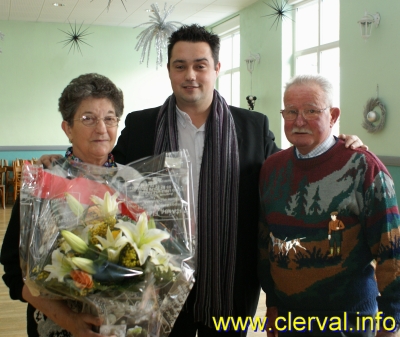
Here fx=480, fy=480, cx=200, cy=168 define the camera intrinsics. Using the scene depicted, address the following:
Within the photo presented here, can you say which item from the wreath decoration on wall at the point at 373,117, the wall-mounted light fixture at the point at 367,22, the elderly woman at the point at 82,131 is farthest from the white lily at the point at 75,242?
the wall-mounted light fixture at the point at 367,22

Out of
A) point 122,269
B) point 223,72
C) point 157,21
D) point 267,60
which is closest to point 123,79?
point 223,72

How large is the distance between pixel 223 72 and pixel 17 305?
903 centimetres

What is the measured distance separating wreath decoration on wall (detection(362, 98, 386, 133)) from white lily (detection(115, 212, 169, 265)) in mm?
6064

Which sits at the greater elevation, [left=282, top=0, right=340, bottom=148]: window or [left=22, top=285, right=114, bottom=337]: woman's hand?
[left=282, top=0, right=340, bottom=148]: window

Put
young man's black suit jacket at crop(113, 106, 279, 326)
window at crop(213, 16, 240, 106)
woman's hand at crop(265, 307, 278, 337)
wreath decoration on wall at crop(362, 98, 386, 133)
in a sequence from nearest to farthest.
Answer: woman's hand at crop(265, 307, 278, 337) < young man's black suit jacket at crop(113, 106, 279, 326) < wreath decoration on wall at crop(362, 98, 386, 133) < window at crop(213, 16, 240, 106)

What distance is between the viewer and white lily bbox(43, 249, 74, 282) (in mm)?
1127

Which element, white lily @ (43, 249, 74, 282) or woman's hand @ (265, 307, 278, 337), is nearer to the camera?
white lily @ (43, 249, 74, 282)

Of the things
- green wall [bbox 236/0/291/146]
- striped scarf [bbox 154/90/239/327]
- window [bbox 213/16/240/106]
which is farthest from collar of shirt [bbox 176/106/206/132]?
window [bbox 213/16/240/106]

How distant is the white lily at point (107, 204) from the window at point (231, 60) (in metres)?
10.6

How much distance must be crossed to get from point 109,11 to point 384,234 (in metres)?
10.5

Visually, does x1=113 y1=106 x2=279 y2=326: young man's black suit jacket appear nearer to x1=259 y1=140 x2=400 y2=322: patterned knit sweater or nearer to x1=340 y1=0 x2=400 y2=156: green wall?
x1=259 y1=140 x2=400 y2=322: patterned knit sweater

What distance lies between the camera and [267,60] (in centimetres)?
991

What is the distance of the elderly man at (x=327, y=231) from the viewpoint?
1704mm

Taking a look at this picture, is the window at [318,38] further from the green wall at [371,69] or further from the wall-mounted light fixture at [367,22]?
the wall-mounted light fixture at [367,22]
